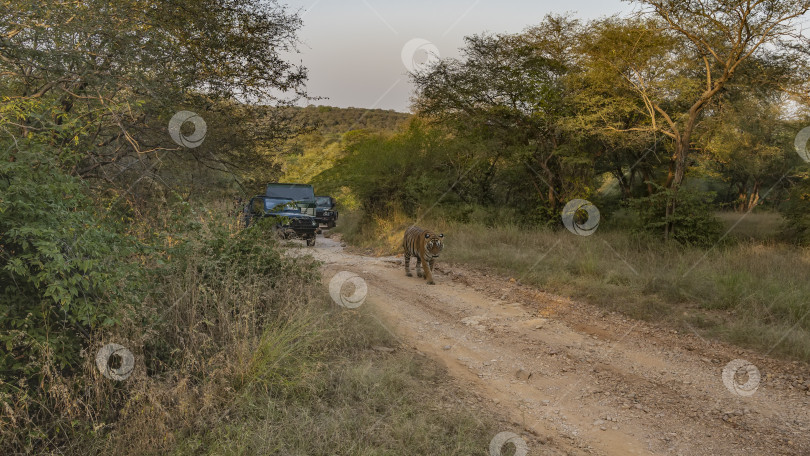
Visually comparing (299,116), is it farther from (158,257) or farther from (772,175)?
(772,175)

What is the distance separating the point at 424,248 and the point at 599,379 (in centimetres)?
461

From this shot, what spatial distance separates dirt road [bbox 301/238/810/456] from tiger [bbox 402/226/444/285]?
1.34 meters

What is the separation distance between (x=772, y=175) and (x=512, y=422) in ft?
89.0

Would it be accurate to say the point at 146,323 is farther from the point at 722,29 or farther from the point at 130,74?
the point at 722,29

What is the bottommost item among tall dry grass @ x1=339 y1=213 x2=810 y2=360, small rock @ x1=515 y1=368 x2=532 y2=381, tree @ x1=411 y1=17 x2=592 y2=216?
small rock @ x1=515 y1=368 x2=532 y2=381

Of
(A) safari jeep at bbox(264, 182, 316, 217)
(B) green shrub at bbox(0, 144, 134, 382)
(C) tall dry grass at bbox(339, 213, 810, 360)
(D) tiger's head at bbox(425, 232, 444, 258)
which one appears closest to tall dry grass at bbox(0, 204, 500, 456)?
(B) green shrub at bbox(0, 144, 134, 382)

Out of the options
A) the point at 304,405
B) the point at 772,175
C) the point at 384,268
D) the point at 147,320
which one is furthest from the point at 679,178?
the point at 772,175

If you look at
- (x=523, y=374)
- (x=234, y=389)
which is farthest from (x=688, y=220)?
(x=234, y=389)

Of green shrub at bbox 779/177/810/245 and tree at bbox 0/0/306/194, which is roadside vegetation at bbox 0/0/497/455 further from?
green shrub at bbox 779/177/810/245

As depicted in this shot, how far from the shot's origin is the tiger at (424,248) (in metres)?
8.73

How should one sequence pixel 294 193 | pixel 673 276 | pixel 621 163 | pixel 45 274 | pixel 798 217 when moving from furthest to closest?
pixel 621 163 → pixel 294 193 → pixel 798 217 → pixel 673 276 → pixel 45 274

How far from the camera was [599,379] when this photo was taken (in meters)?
4.65

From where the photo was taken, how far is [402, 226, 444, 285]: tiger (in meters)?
8.73

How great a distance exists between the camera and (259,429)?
119 inches
